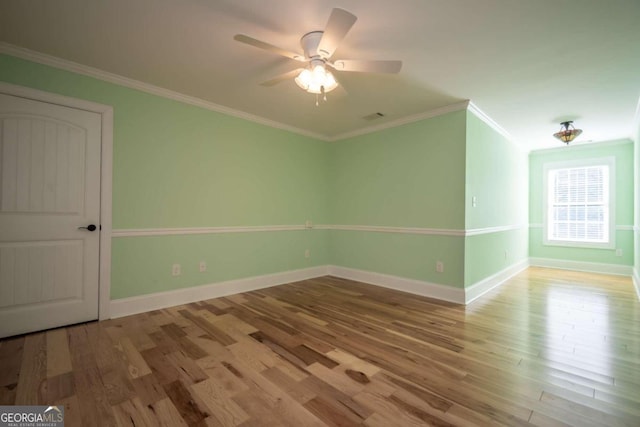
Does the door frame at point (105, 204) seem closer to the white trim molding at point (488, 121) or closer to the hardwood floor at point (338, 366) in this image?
the hardwood floor at point (338, 366)

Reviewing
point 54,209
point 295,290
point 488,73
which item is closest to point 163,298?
point 54,209

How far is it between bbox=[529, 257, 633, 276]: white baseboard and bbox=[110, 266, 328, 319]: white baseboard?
4912 millimetres

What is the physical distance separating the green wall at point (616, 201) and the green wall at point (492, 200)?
49cm

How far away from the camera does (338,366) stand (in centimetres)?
197

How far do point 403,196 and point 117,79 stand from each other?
365cm

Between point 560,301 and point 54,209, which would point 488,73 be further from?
point 54,209

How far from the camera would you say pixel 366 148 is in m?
4.50

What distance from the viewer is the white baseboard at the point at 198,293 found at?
289 cm

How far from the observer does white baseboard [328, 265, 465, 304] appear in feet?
11.4

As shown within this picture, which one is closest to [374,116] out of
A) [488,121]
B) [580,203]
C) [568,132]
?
[488,121]

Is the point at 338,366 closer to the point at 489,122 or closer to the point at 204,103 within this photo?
the point at 204,103

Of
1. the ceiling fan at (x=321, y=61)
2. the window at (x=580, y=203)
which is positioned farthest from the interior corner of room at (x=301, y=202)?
the ceiling fan at (x=321, y=61)

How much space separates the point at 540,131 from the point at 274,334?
16.6 feet

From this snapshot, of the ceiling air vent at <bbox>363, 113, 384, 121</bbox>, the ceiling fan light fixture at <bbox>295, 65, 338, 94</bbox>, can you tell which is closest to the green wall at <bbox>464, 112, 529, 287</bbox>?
the ceiling air vent at <bbox>363, 113, 384, 121</bbox>
